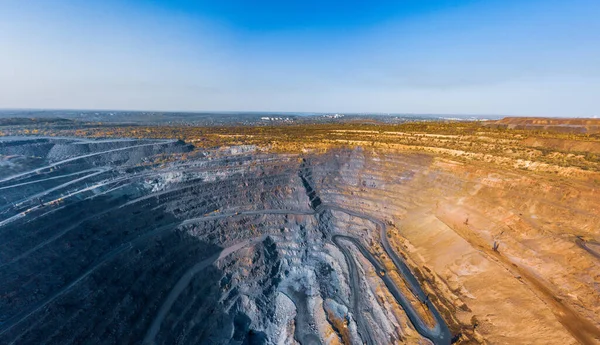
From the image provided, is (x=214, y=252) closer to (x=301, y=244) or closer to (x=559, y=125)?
(x=301, y=244)

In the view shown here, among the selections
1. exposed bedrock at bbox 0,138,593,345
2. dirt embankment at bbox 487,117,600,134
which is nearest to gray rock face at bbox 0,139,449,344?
exposed bedrock at bbox 0,138,593,345

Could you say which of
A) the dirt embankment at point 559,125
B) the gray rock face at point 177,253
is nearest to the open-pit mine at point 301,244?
the gray rock face at point 177,253

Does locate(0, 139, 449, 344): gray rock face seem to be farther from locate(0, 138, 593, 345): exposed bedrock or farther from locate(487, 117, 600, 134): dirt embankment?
locate(487, 117, 600, 134): dirt embankment

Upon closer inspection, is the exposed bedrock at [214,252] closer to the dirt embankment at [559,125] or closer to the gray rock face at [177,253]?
the gray rock face at [177,253]

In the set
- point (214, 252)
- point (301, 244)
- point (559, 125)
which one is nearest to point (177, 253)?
point (214, 252)

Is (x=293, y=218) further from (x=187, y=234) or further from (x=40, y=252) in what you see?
(x=40, y=252)

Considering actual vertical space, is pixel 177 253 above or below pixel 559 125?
below
